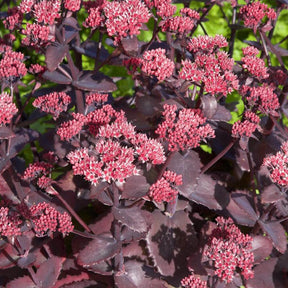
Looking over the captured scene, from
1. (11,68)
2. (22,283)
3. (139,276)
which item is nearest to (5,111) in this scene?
(11,68)

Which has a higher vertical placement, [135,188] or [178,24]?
[178,24]

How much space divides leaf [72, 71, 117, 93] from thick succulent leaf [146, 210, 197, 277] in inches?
19.2

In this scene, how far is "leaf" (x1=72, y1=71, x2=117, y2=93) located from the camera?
1.55 m

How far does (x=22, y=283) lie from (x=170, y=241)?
1.76ft

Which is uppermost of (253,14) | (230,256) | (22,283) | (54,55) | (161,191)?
(253,14)

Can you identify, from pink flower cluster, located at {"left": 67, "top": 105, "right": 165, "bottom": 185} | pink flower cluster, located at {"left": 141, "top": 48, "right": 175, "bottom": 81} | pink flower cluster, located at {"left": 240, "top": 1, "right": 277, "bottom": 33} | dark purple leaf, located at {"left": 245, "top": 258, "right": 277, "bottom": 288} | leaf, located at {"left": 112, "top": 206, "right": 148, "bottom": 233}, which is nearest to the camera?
pink flower cluster, located at {"left": 67, "top": 105, "right": 165, "bottom": 185}

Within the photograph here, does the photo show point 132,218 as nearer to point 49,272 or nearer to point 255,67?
point 49,272

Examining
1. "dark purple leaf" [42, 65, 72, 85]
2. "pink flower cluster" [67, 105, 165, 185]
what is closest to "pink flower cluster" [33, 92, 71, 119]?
"dark purple leaf" [42, 65, 72, 85]

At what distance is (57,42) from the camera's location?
1487 millimetres

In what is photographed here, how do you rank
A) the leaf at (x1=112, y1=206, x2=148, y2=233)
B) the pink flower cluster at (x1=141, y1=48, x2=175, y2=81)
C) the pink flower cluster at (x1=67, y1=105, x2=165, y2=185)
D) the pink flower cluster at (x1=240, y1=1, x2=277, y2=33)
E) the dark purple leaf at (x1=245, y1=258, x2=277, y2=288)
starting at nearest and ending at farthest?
the pink flower cluster at (x1=67, y1=105, x2=165, y2=185) < the leaf at (x1=112, y1=206, x2=148, y2=233) < the pink flower cluster at (x1=141, y1=48, x2=175, y2=81) < the dark purple leaf at (x1=245, y1=258, x2=277, y2=288) < the pink flower cluster at (x1=240, y1=1, x2=277, y2=33)

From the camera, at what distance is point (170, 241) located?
156 cm

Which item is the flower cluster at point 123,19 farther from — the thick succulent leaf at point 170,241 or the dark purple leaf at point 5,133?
the thick succulent leaf at point 170,241

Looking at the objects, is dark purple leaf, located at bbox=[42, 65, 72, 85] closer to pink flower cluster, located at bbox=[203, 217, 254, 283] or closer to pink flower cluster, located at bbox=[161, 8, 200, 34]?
pink flower cluster, located at bbox=[161, 8, 200, 34]

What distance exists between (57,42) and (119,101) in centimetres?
50
